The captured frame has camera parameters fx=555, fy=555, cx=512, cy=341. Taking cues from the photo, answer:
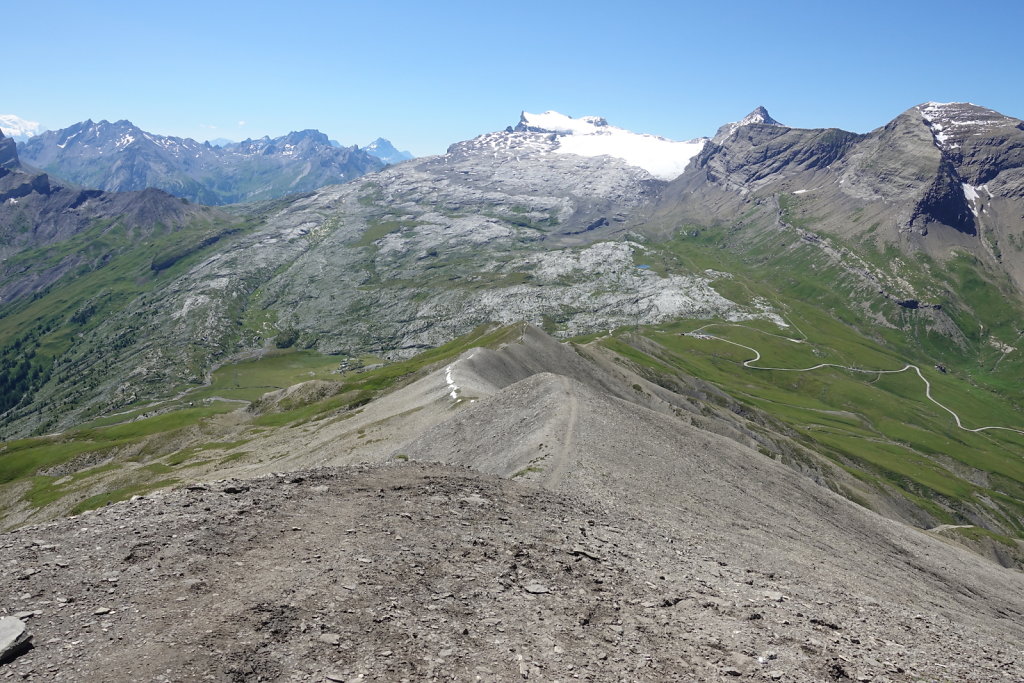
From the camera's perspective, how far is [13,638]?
2070 centimetres

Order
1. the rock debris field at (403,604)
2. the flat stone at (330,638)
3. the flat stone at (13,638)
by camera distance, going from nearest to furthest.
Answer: the flat stone at (13,638)
the rock debris field at (403,604)
the flat stone at (330,638)

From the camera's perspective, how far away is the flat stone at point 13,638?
20.3m

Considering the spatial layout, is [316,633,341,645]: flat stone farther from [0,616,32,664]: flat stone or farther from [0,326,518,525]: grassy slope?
[0,326,518,525]: grassy slope

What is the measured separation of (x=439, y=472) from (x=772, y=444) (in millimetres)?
130758

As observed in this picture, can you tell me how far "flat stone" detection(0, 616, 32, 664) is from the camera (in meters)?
20.3

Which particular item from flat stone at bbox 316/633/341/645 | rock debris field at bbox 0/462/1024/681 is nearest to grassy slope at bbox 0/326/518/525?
rock debris field at bbox 0/462/1024/681

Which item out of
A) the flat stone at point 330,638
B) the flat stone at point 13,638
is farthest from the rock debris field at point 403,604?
the flat stone at point 13,638

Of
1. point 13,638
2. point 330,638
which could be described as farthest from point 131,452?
point 330,638

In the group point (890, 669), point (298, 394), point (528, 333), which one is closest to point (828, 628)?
point (890, 669)

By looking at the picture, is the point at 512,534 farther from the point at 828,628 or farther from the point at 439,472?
the point at 828,628

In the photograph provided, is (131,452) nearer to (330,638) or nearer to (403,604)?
(403,604)

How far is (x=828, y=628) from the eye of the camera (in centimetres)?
2988

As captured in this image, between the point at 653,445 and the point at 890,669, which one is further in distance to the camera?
the point at 653,445

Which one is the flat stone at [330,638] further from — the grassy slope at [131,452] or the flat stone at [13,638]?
the grassy slope at [131,452]
